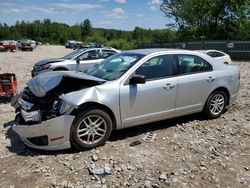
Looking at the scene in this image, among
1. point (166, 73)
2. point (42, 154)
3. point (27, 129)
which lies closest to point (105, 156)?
point (42, 154)

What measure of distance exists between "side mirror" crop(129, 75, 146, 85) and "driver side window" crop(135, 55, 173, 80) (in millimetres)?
205

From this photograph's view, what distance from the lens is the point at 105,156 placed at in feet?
14.3

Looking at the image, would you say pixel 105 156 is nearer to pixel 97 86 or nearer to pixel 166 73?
pixel 97 86

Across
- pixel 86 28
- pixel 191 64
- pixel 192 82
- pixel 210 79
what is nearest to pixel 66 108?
pixel 192 82

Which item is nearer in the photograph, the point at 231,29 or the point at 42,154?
the point at 42,154

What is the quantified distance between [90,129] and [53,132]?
1.88ft

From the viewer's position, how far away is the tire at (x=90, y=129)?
171 inches

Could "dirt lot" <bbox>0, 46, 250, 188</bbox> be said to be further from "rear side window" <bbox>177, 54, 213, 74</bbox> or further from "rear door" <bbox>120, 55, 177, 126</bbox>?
"rear side window" <bbox>177, 54, 213, 74</bbox>

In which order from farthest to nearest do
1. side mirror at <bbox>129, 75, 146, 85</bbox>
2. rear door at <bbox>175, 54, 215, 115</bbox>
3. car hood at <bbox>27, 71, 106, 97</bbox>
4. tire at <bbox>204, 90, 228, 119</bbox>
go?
1. tire at <bbox>204, 90, 228, 119</bbox>
2. rear door at <bbox>175, 54, 215, 115</bbox>
3. side mirror at <bbox>129, 75, 146, 85</bbox>
4. car hood at <bbox>27, 71, 106, 97</bbox>

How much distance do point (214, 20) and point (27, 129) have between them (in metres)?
38.2

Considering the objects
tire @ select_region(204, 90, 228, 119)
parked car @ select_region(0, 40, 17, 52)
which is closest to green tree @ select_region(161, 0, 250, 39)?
parked car @ select_region(0, 40, 17, 52)

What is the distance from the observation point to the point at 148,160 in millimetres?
4246

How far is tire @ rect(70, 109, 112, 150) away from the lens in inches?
171

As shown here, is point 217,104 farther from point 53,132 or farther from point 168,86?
point 53,132
